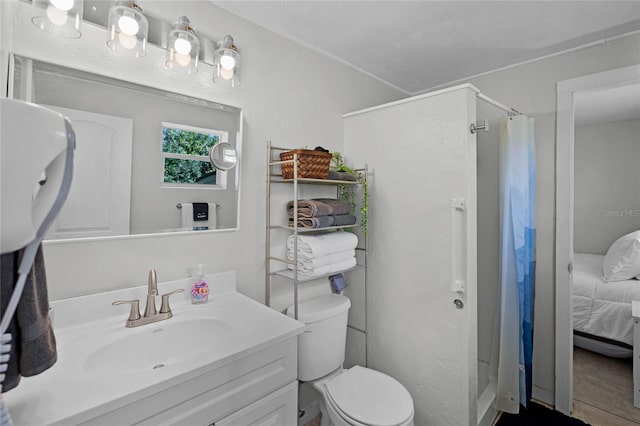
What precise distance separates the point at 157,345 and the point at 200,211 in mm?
613

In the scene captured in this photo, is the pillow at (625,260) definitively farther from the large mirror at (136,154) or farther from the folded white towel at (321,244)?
the large mirror at (136,154)

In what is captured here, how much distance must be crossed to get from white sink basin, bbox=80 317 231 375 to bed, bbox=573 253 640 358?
3.00 meters

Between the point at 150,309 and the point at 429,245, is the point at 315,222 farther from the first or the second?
the point at 150,309

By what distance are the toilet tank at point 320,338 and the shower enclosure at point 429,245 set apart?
36 centimetres

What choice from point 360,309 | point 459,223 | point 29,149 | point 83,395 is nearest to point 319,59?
point 459,223

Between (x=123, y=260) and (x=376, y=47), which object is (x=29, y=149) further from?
(x=376, y=47)

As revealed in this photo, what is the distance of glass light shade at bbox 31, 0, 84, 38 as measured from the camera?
1.08 m

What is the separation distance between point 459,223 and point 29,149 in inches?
66.0

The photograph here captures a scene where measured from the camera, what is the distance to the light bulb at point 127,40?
4.02 feet

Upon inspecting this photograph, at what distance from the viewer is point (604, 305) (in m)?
2.53

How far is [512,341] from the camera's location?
1.94 m

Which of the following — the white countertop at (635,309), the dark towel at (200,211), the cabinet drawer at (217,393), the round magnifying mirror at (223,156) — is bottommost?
the white countertop at (635,309)

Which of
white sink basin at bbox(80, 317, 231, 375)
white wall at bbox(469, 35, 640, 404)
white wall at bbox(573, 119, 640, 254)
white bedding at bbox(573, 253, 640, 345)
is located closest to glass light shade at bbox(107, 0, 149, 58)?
white sink basin at bbox(80, 317, 231, 375)

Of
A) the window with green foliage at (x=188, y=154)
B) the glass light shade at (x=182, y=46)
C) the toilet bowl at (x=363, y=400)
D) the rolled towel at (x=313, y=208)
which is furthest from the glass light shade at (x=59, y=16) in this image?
the toilet bowl at (x=363, y=400)
